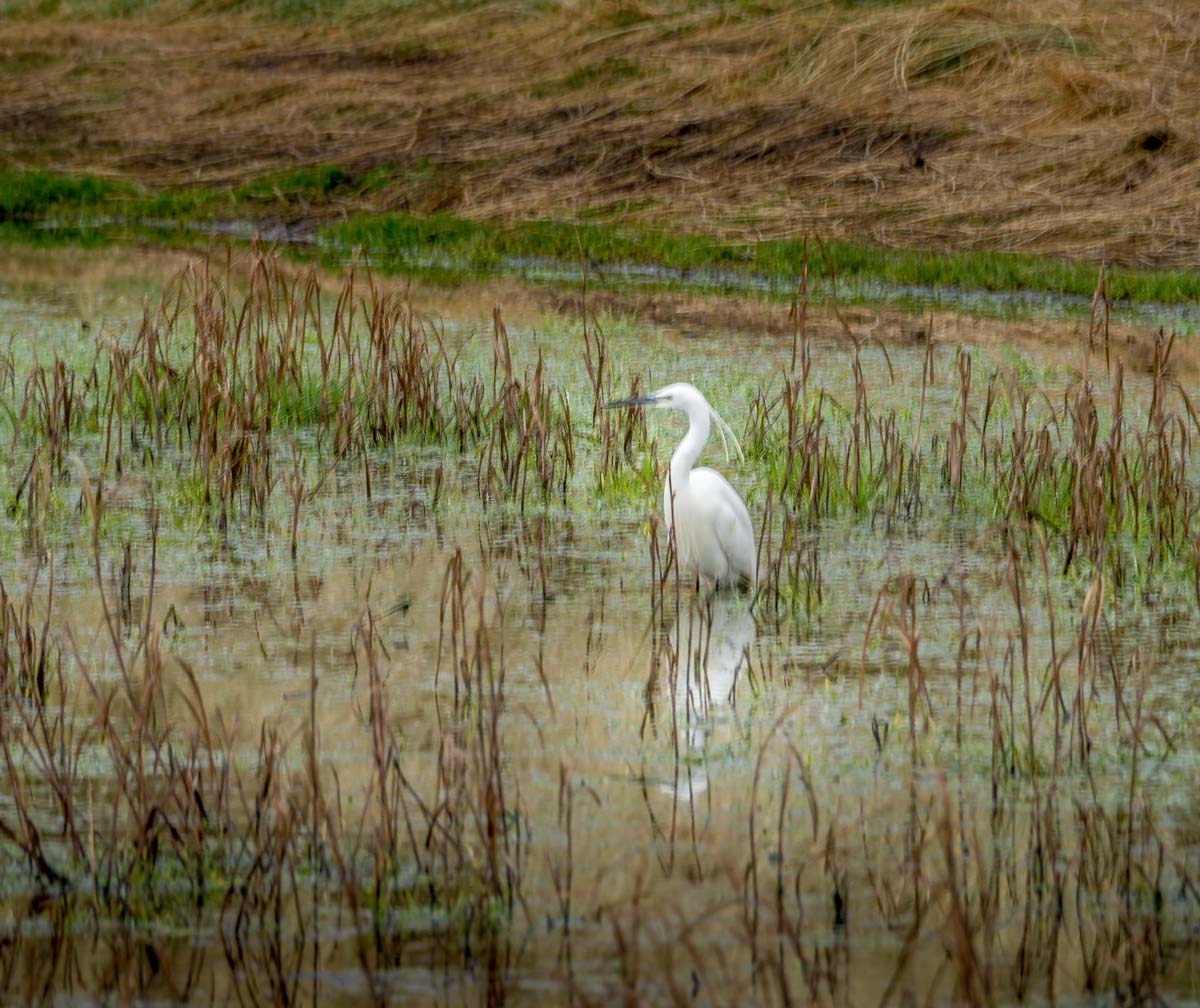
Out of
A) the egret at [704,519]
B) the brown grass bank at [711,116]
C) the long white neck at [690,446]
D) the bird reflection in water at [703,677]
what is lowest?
the bird reflection in water at [703,677]

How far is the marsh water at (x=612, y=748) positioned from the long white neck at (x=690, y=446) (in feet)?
0.82

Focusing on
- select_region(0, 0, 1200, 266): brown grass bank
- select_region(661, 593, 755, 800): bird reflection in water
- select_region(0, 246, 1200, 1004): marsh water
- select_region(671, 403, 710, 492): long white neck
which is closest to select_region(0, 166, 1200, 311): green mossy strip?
select_region(0, 0, 1200, 266): brown grass bank

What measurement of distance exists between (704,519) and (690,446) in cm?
29

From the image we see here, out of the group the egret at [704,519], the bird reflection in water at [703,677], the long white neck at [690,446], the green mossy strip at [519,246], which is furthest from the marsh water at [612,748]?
the green mossy strip at [519,246]

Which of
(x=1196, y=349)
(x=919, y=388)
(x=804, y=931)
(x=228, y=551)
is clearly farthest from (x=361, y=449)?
(x=1196, y=349)

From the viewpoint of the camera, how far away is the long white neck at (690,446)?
619cm

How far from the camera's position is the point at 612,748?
4.59 m

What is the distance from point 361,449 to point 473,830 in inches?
142

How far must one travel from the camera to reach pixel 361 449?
24.5 feet

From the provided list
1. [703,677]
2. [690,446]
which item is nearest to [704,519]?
[690,446]

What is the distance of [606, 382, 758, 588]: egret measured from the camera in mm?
6059

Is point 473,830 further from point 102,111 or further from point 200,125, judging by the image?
point 102,111

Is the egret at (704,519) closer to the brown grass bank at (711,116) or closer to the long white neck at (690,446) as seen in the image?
the long white neck at (690,446)

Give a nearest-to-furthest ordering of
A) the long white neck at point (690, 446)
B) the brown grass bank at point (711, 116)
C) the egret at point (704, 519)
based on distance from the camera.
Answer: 1. the egret at point (704, 519)
2. the long white neck at point (690, 446)
3. the brown grass bank at point (711, 116)
